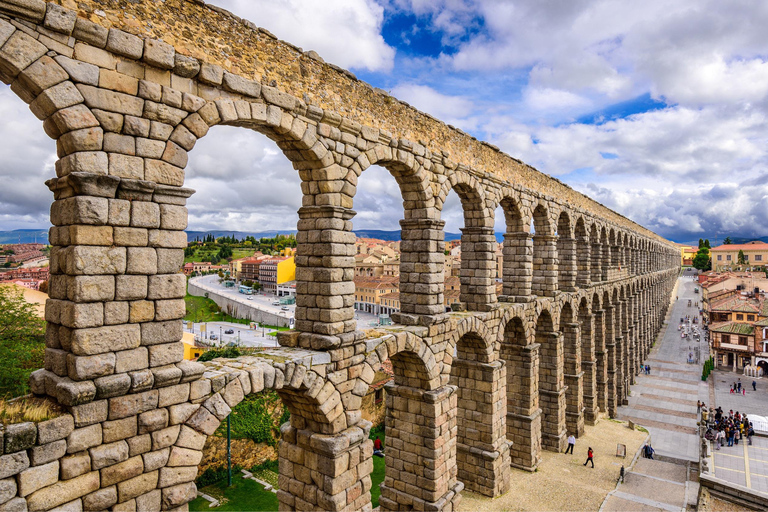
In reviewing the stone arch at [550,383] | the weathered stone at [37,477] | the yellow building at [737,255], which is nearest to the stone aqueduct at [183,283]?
the weathered stone at [37,477]

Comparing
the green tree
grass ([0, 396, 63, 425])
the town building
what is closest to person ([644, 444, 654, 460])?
grass ([0, 396, 63, 425])

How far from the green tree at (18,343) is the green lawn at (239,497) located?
28.2 feet

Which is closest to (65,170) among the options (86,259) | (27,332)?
(86,259)

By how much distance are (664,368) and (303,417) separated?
133ft

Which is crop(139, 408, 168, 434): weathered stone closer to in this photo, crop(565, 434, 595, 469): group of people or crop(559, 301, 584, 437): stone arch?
crop(565, 434, 595, 469): group of people

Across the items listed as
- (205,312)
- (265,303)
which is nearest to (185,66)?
(265,303)

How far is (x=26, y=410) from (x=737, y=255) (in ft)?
376

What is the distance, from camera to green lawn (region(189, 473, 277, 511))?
61.8ft

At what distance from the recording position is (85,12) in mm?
5902

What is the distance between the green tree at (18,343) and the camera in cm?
1930

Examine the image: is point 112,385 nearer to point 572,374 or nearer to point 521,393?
point 521,393

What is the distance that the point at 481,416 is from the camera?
14875 mm

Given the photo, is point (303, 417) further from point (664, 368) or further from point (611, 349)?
point (664, 368)

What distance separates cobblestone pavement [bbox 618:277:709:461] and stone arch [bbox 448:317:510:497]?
1268cm
